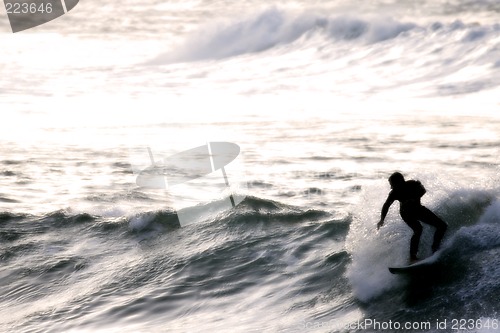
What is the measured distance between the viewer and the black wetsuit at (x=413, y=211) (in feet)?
39.4

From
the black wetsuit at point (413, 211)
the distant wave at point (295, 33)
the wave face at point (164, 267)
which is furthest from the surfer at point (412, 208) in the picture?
the distant wave at point (295, 33)

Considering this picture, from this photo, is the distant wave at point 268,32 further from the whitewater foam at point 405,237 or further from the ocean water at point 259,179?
the whitewater foam at point 405,237

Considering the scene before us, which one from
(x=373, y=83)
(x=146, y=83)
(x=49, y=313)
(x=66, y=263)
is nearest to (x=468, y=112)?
(x=373, y=83)

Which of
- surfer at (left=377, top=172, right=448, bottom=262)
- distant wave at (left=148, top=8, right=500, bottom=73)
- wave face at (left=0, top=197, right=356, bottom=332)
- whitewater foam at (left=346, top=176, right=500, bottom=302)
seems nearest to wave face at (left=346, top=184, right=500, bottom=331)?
whitewater foam at (left=346, top=176, right=500, bottom=302)

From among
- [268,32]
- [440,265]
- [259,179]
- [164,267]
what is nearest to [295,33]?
[268,32]

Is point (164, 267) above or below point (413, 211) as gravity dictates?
below

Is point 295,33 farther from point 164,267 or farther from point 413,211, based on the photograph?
point 413,211

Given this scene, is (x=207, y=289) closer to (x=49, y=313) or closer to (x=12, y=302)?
(x=49, y=313)

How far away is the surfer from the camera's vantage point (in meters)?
12.0

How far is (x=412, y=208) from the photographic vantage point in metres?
12.1

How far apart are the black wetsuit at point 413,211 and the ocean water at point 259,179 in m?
0.63

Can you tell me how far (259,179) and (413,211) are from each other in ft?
47.4

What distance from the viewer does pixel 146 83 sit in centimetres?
5612

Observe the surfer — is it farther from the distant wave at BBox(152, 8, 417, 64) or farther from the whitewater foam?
the distant wave at BBox(152, 8, 417, 64)
